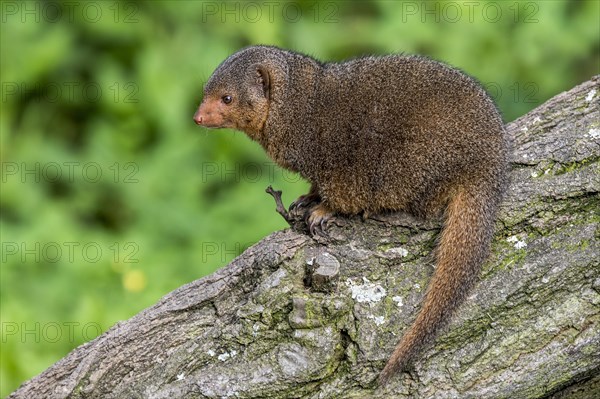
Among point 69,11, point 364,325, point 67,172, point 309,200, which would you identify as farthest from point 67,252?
point 364,325

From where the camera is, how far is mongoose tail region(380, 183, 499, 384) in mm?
3406

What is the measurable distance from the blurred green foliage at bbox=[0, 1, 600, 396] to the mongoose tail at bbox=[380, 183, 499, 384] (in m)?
2.39

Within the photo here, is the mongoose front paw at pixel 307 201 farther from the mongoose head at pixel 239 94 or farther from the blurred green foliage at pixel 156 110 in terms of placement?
the blurred green foliage at pixel 156 110

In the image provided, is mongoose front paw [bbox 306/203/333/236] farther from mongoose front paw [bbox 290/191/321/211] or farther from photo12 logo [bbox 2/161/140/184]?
photo12 logo [bbox 2/161/140/184]

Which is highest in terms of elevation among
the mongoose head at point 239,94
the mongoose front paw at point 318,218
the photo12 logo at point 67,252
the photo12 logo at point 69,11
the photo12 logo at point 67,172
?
the photo12 logo at point 69,11

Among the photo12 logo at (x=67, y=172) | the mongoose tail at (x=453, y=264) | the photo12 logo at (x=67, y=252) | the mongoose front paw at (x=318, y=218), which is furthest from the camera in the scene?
the photo12 logo at (x=67, y=172)

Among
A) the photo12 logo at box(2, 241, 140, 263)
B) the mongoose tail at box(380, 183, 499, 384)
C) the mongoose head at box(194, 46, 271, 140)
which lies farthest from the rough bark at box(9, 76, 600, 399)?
the photo12 logo at box(2, 241, 140, 263)

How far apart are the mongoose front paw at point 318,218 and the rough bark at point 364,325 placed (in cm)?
8

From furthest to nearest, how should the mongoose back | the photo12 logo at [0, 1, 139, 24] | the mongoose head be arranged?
the photo12 logo at [0, 1, 139, 24] → the mongoose head → the mongoose back

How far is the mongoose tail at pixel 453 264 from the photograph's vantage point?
3.41 metres

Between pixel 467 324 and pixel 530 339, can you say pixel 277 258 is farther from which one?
pixel 530 339

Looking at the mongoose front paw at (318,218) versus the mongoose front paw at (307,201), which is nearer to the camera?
the mongoose front paw at (318,218)

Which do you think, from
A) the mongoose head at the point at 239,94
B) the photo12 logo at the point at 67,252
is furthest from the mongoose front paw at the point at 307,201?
the photo12 logo at the point at 67,252

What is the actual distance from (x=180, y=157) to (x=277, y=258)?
10.4 feet
